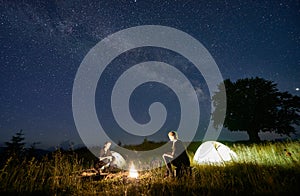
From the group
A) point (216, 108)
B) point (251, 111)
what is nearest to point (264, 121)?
point (251, 111)

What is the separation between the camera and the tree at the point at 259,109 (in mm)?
23578

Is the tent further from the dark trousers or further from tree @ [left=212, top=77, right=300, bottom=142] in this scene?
tree @ [left=212, top=77, right=300, bottom=142]

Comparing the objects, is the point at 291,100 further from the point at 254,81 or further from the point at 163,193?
the point at 163,193

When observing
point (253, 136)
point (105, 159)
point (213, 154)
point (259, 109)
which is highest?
point (259, 109)

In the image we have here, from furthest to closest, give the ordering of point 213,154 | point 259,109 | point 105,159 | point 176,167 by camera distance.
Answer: point 259,109, point 213,154, point 105,159, point 176,167

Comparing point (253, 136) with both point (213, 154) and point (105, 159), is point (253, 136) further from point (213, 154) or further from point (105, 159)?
point (105, 159)

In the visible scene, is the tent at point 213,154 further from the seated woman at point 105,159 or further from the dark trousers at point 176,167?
the seated woman at point 105,159

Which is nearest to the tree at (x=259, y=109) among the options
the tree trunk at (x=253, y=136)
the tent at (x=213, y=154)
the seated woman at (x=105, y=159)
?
the tree trunk at (x=253, y=136)

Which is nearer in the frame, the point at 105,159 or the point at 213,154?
the point at 105,159

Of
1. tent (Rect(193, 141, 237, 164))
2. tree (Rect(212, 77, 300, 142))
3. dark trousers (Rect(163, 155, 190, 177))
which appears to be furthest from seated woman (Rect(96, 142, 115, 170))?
tree (Rect(212, 77, 300, 142))

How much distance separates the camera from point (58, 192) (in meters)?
5.39

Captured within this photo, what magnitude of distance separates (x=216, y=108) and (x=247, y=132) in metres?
5.30

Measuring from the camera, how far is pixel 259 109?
24656 millimetres

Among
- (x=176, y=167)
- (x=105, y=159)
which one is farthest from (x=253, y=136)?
(x=176, y=167)
